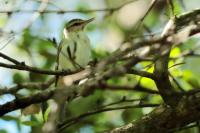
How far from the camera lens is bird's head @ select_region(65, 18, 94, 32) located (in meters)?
6.32

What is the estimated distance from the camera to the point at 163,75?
3750 millimetres

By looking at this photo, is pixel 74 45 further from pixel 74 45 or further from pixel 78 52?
pixel 78 52

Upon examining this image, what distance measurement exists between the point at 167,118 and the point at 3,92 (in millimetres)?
1242

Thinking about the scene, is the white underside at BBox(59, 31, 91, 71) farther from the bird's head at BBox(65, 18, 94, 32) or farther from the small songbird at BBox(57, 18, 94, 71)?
the bird's head at BBox(65, 18, 94, 32)

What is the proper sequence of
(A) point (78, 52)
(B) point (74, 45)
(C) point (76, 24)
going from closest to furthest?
(B) point (74, 45) → (A) point (78, 52) → (C) point (76, 24)

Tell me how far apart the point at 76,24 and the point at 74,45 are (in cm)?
110

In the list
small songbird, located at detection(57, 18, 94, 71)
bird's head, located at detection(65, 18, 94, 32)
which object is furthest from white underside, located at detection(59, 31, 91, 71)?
bird's head, located at detection(65, 18, 94, 32)

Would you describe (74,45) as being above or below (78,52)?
above

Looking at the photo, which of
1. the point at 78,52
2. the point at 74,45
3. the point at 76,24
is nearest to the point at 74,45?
the point at 74,45

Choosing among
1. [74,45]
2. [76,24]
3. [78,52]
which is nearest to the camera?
[74,45]

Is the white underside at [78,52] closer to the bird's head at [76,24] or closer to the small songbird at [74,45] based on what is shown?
the small songbird at [74,45]

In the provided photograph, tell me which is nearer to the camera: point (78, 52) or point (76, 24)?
point (78, 52)

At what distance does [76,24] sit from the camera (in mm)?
6449

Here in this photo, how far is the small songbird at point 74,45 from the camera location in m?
5.57
